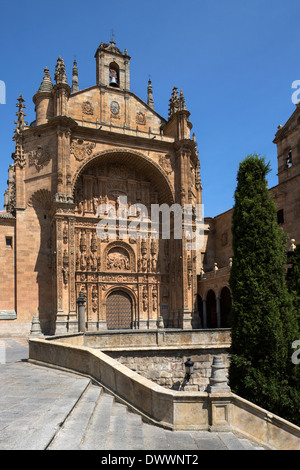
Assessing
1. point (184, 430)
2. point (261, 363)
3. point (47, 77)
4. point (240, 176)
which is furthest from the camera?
point (47, 77)

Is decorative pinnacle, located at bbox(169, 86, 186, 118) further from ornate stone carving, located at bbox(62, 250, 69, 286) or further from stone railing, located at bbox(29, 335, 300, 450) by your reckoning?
stone railing, located at bbox(29, 335, 300, 450)

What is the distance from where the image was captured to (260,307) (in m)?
12.1

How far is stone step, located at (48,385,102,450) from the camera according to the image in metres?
5.59

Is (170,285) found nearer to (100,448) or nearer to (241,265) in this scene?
(241,265)

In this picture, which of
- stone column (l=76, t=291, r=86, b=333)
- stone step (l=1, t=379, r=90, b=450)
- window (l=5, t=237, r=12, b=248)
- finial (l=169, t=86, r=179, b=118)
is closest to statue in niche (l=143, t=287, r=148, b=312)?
window (l=5, t=237, r=12, b=248)

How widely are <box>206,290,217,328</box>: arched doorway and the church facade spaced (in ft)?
12.8

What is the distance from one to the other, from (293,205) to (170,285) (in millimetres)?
11450

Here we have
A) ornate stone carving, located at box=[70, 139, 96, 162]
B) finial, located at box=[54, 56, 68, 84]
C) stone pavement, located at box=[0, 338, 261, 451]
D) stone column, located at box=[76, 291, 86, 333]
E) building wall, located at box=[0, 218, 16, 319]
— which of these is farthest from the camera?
finial, located at box=[54, 56, 68, 84]

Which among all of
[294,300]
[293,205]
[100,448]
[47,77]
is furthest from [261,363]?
[47,77]

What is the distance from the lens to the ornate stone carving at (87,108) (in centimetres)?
3181

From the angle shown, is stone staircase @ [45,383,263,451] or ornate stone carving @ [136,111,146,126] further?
ornate stone carving @ [136,111,146,126]

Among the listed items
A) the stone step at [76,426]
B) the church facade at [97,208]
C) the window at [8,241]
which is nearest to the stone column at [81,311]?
the church facade at [97,208]
